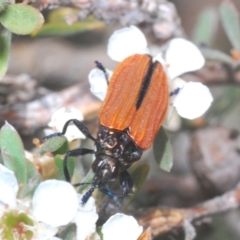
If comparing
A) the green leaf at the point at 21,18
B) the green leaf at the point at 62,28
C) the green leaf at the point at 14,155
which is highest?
the green leaf at the point at 21,18

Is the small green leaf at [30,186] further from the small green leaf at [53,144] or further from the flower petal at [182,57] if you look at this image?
the flower petal at [182,57]

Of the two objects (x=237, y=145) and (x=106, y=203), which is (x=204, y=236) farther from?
(x=106, y=203)

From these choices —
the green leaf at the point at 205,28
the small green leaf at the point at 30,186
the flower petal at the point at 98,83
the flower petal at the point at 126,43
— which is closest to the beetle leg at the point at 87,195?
the small green leaf at the point at 30,186

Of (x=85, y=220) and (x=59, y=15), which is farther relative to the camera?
(x=59, y=15)

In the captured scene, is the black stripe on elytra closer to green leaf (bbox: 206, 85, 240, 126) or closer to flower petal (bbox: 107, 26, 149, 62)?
flower petal (bbox: 107, 26, 149, 62)

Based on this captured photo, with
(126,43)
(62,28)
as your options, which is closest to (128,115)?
(126,43)

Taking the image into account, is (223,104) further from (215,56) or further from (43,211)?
(43,211)

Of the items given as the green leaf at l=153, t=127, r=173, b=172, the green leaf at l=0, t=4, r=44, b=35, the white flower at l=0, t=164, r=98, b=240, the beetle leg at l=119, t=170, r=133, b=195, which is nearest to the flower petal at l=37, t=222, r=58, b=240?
the white flower at l=0, t=164, r=98, b=240

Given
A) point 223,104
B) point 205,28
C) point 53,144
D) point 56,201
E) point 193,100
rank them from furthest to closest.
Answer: point 205,28 → point 223,104 → point 193,100 → point 53,144 → point 56,201
